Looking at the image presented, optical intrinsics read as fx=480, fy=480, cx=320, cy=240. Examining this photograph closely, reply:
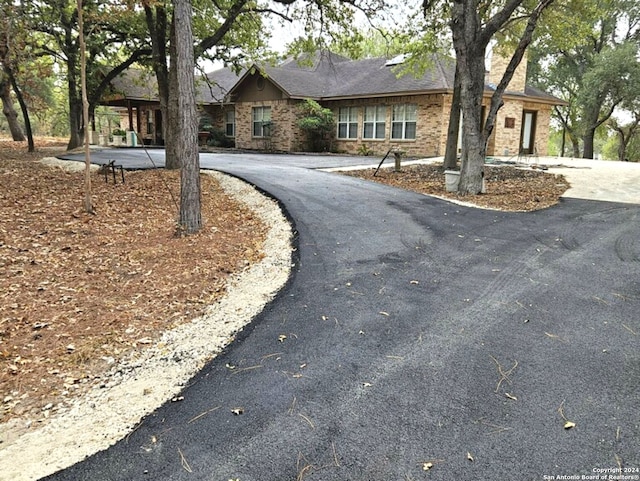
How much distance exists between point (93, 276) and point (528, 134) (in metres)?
21.9

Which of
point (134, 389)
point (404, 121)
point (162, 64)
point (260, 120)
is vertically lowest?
point (134, 389)

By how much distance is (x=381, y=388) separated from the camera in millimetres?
3066

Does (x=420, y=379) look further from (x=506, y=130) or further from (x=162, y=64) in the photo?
(x=506, y=130)

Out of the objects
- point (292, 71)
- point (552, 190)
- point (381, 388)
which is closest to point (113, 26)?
point (292, 71)

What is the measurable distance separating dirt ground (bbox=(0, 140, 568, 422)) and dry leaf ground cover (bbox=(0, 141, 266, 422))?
1 cm

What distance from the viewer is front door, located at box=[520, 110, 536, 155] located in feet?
73.1

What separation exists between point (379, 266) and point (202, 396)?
9.34ft

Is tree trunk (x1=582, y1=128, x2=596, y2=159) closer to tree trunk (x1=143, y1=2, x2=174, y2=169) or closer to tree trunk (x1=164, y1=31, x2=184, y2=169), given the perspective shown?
tree trunk (x1=143, y1=2, x2=174, y2=169)

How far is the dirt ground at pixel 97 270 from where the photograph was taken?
3.53 meters

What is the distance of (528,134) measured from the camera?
22562 millimetres

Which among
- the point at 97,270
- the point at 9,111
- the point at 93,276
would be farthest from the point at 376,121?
the point at 9,111

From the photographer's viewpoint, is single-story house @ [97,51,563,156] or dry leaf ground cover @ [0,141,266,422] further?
single-story house @ [97,51,563,156]

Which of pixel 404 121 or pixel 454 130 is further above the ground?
pixel 404 121

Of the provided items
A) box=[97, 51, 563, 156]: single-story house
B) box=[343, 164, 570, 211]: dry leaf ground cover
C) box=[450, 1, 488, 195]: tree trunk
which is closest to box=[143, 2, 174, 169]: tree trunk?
box=[343, 164, 570, 211]: dry leaf ground cover
